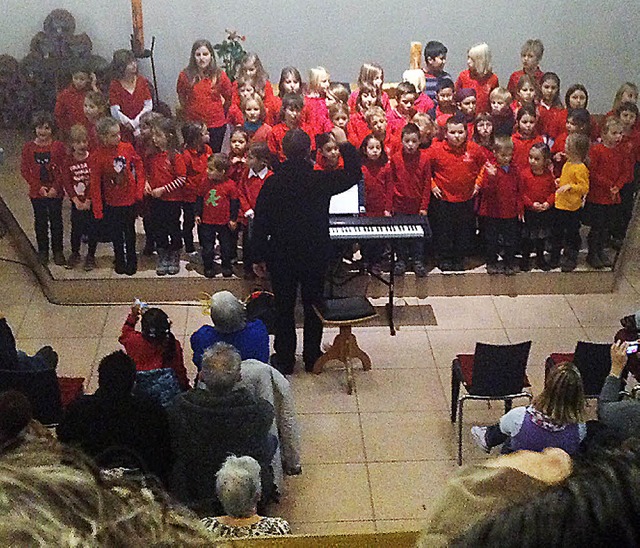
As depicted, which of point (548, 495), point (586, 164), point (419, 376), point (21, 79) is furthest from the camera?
point (21, 79)

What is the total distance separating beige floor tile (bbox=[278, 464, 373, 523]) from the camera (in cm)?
491

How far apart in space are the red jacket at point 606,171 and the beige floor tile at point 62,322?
13.1 ft

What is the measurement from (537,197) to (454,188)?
26.1 inches

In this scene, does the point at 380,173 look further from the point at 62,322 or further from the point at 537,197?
the point at 62,322

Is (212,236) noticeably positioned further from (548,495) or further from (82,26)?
(548,495)

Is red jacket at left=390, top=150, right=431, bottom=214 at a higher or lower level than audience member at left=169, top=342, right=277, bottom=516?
higher

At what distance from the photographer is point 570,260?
7.24 metres

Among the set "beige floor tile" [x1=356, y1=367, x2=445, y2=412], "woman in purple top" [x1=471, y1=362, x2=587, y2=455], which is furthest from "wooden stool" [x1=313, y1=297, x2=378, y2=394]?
"woman in purple top" [x1=471, y1=362, x2=587, y2=455]

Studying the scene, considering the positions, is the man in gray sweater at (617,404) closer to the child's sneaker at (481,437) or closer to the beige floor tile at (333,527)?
the child's sneaker at (481,437)

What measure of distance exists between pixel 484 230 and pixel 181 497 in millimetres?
3746

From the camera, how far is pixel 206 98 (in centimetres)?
817

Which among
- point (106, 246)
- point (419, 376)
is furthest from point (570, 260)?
point (106, 246)

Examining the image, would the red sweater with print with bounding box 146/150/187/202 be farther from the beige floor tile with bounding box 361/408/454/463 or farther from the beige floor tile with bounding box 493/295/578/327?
the beige floor tile with bounding box 493/295/578/327

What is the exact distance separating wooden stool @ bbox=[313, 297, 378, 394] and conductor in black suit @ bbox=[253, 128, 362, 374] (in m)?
0.12
